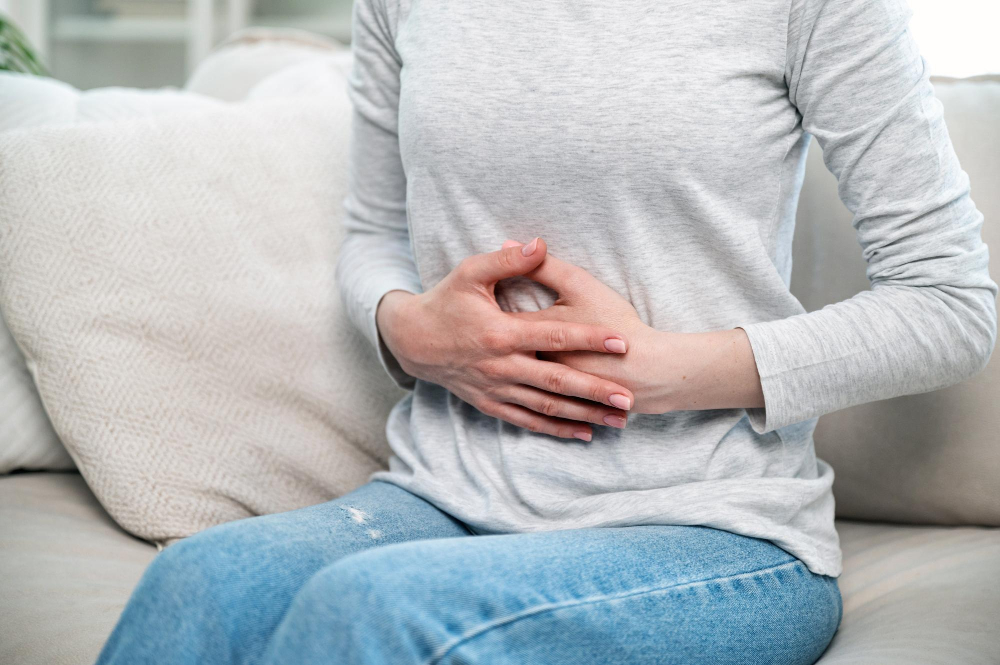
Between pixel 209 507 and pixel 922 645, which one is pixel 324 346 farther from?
pixel 922 645

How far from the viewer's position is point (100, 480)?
840mm

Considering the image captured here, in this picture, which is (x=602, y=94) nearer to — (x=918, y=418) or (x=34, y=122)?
(x=918, y=418)

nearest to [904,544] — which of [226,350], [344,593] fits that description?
[344,593]

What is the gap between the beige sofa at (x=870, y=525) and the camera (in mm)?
667

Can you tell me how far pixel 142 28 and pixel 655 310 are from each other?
111 inches

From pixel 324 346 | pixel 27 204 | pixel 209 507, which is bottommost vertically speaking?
pixel 209 507

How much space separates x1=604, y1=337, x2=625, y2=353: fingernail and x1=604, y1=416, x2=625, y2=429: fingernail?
0.20ft

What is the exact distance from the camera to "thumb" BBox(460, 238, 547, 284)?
679 mm

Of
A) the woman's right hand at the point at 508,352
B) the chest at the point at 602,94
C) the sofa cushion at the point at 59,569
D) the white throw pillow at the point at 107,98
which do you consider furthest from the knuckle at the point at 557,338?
the white throw pillow at the point at 107,98

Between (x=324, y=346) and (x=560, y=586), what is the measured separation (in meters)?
0.51

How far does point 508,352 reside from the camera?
704 mm

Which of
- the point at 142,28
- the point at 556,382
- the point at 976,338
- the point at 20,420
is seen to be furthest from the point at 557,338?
the point at 142,28

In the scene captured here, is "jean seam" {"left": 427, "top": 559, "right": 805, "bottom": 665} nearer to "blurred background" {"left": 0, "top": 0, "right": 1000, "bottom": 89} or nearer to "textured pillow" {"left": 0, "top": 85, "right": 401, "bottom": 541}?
"textured pillow" {"left": 0, "top": 85, "right": 401, "bottom": 541}

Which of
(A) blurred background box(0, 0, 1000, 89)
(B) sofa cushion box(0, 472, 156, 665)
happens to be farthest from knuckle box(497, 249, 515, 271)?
(A) blurred background box(0, 0, 1000, 89)
